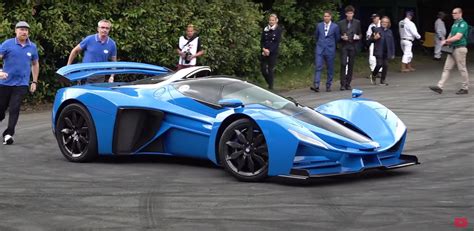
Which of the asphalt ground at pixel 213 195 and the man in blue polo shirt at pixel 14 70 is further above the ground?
the man in blue polo shirt at pixel 14 70

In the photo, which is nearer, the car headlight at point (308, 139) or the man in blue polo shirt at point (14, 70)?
the car headlight at point (308, 139)

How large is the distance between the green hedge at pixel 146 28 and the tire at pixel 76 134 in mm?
6127

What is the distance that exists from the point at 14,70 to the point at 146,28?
6453 mm

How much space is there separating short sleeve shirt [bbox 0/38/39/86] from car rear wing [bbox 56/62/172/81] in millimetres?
1028

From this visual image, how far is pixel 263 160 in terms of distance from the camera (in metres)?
8.15

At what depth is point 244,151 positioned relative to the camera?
8.23 meters

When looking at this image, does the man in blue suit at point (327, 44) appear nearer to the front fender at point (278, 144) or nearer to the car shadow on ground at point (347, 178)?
the car shadow on ground at point (347, 178)

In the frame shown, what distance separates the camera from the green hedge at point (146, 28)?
1619 centimetres

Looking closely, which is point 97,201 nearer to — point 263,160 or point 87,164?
point 263,160

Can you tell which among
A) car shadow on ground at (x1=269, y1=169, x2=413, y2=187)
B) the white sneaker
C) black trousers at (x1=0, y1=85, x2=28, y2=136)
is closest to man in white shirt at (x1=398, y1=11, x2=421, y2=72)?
black trousers at (x1=0, y1=85, x2=28, y2=136)

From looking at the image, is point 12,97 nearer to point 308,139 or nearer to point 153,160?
point 153,160

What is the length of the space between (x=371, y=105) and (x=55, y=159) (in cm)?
376
